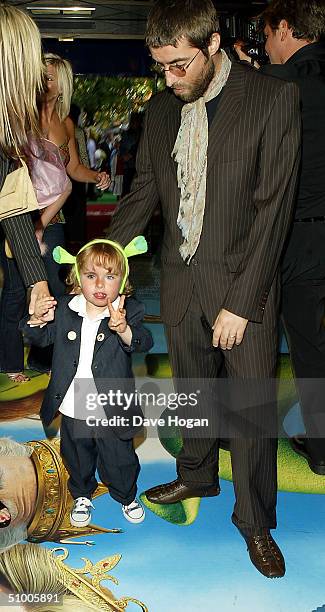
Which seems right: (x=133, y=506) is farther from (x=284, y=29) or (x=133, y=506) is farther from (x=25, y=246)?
(x=284, y=29)

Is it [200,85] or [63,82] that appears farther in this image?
[63,82]

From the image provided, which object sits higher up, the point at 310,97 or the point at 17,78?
the point at 17,78

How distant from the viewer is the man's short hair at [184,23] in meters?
2.56

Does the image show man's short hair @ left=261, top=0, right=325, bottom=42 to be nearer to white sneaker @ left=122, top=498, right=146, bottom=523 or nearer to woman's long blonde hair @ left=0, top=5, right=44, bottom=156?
woman's long blonde hair @ left=0, top=5, right=44, bottom=156

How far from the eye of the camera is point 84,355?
3086 mm

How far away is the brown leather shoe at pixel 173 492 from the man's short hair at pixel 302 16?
69.1 inches

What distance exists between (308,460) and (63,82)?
95.6 inches

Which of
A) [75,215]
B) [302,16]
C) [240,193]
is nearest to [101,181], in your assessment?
[302,16]

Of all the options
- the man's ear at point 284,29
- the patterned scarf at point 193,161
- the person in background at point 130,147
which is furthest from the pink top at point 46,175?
the person in background at point 130,147

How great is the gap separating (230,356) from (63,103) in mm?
2515

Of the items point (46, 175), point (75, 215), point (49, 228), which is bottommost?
point (75, 215)

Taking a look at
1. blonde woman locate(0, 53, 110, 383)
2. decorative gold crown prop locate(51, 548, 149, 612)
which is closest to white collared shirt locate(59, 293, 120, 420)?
decorative gold crown prop locate(51, 548, 149, 612)

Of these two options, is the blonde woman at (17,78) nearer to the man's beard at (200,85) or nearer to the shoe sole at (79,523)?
the man's beard at (200,85)

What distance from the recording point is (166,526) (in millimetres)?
3232
